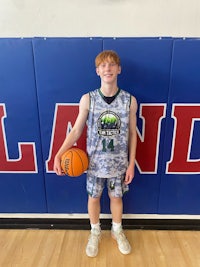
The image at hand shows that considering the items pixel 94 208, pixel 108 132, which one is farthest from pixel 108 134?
pixel 94 208

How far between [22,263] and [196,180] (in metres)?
1.28

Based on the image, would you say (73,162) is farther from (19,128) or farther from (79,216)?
(79,216)

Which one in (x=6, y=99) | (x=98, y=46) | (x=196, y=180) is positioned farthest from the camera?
(x=196, y=180)

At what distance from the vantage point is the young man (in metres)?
1.48

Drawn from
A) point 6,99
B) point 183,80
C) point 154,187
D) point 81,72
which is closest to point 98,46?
point 81,72

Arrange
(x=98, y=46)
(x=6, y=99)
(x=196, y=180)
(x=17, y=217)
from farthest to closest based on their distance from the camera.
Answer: (x=17, y=217), (x=196, y=180), (x=6, y=99), (x=98, y=46)

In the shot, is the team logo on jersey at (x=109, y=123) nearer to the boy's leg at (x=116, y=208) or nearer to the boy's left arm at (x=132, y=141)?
the boy's left arm at (x=132, y=141)

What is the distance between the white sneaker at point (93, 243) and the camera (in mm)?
1681

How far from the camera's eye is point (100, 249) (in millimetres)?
1735

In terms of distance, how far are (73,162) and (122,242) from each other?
67 cm

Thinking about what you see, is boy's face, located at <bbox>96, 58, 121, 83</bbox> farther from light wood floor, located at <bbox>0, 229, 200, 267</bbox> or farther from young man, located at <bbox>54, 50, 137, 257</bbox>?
light wood floor, located at <bbox>0, 229, 200, 267</bbox>

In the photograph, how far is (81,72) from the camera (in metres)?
1.61

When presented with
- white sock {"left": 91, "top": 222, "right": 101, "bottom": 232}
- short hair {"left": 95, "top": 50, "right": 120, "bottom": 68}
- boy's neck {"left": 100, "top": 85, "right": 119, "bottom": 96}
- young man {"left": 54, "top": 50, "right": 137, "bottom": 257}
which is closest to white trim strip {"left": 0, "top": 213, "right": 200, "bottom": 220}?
white sock {"left": 91, "top": 222, "right": 101, "bottom": 232}
